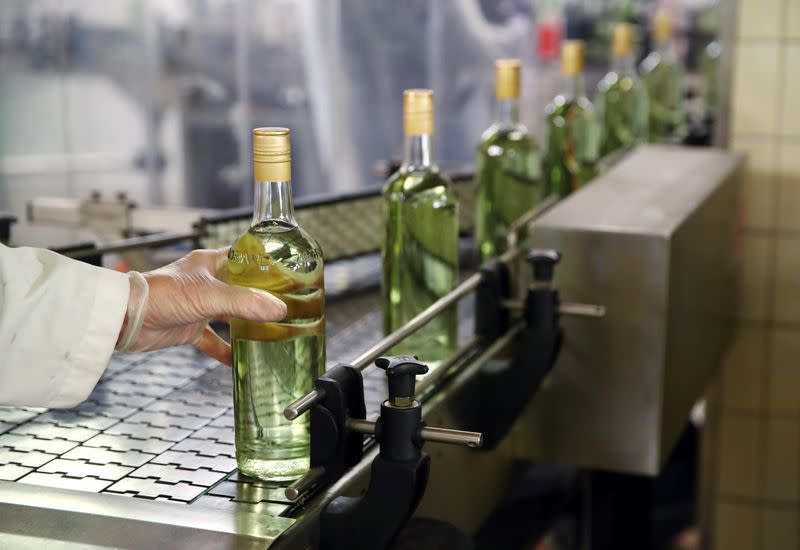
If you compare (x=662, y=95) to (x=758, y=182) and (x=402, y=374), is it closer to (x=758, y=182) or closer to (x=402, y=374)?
(x=758, y=182)

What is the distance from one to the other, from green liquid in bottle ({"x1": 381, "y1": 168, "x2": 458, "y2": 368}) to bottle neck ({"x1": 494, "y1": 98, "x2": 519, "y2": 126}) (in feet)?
1.00

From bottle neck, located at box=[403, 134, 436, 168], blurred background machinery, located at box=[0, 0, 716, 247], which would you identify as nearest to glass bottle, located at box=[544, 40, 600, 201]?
bottle neck, located at box=[403, 134, 436, 168]

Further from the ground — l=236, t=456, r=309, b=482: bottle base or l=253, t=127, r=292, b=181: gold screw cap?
l=253, t=127, r=292, b=181: gold screw cap

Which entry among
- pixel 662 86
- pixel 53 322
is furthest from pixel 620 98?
pixel 53 322

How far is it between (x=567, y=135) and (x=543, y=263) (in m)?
0.60

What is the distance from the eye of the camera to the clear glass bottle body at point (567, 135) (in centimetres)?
170

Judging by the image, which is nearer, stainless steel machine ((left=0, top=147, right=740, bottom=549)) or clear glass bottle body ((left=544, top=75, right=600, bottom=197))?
stainless steel machine ((left=0, top=147, right=740, bottom=549))

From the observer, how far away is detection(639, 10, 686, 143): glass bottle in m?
2.27

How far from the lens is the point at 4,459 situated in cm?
86

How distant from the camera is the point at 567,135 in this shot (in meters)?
1.70

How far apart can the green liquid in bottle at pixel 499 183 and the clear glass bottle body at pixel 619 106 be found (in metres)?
0.62

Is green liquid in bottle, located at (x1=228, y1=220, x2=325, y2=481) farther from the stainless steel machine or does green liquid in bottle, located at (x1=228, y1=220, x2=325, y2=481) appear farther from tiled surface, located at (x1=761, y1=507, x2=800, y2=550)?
tiled surface, located at (x1=761, y1=507, x2=800, y2=550)

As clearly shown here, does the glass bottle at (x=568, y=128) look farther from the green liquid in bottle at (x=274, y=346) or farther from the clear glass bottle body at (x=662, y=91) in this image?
the green liquid in bottle at (x=274, y=346)

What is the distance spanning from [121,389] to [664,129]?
1.59 meters
